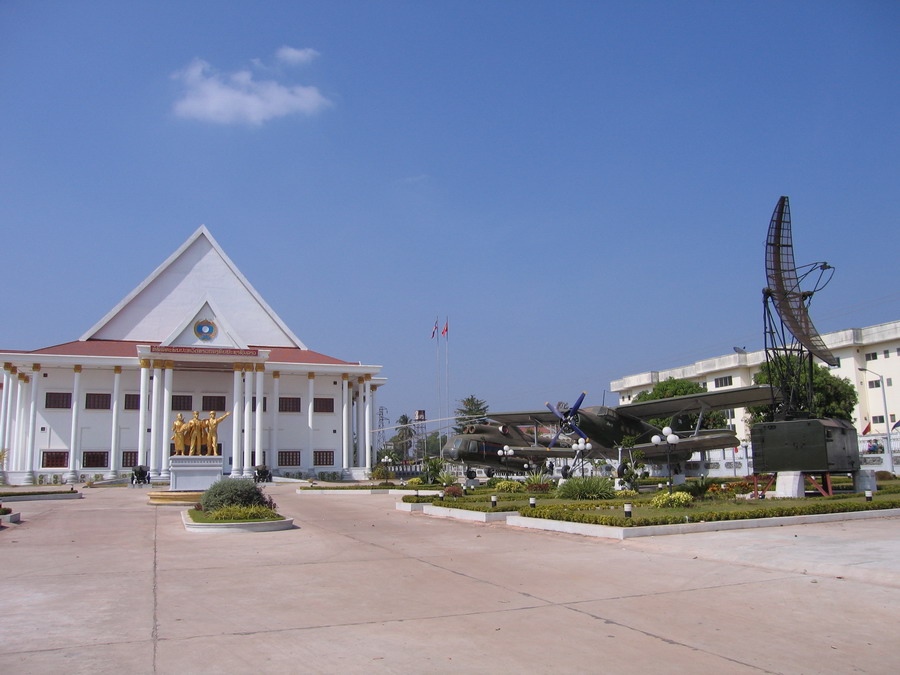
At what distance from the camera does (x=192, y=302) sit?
59.4 metres

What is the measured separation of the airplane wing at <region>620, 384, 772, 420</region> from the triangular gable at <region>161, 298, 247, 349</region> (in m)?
29.8

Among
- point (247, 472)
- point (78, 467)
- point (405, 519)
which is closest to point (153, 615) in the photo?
point (405, 519)

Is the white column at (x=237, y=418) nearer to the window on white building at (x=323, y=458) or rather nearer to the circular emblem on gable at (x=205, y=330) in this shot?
the circular emblem on gable at (x=205, y=330)

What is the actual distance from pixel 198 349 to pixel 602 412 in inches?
1162

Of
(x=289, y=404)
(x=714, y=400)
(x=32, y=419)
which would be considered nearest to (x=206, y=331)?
(x=289, y=404)

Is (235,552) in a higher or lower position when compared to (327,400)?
lower

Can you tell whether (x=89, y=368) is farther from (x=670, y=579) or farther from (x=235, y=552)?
(x=670, y=579)

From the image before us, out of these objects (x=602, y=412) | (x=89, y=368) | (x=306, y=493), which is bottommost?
(x=306, y=493)

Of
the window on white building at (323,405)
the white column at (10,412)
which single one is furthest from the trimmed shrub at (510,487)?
the white column at (10,412)

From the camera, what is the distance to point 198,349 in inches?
1962

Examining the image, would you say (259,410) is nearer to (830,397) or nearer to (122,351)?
(122,351)

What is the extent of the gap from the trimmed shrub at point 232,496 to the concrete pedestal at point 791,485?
722 inches

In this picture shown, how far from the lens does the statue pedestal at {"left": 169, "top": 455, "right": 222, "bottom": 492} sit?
3198cm

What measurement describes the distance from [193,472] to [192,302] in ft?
99.4
